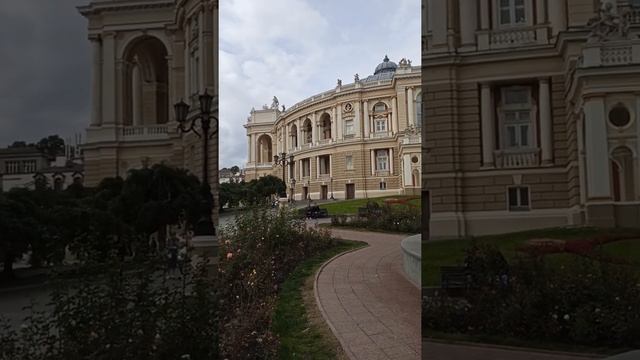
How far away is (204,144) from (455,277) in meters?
1.37

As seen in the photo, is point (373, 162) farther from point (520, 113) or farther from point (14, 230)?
point (14, 230)

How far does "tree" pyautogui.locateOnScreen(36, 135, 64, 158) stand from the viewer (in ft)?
8.59

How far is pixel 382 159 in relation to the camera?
223 centimetres

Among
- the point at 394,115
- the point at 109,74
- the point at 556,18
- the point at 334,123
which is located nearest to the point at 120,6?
the point at 109,74

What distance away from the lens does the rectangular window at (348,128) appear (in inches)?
92.5

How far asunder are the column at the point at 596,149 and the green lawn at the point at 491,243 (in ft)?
0.64

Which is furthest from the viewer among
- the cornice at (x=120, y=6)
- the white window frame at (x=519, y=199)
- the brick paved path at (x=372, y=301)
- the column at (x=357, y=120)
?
the cornice at (x=120, y=6)

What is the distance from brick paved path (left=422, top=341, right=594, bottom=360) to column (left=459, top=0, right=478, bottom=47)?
1412mm

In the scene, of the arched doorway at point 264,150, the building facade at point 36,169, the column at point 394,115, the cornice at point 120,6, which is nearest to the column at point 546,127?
the column at point 394,115

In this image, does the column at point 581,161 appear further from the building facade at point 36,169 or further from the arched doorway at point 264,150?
the building facade at point 36,169

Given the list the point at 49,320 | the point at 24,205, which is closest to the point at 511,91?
the point at 24,205

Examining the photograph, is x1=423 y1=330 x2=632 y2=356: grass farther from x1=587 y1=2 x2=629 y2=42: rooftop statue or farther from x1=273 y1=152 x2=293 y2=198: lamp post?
x1=587 y1=2 x2=629 y2=42: rooftop statue

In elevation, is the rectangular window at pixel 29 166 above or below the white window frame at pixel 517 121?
below

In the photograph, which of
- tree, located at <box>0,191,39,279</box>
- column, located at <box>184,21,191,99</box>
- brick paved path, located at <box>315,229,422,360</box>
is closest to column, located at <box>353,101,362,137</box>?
brick paved path, located at <box>315,229,422,360</box>
